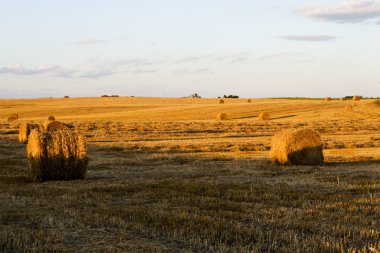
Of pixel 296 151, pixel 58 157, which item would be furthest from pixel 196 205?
pixel 296 151

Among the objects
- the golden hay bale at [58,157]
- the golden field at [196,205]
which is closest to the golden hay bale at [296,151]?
the golden field at [196,205]

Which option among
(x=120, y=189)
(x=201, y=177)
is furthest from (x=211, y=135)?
(x=120, y=189)

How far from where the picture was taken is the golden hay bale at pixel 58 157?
14.9m

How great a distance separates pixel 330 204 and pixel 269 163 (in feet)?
28.6

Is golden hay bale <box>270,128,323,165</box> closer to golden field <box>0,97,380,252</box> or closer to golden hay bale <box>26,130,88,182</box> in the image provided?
golden field <box>0,97,380,252</box>

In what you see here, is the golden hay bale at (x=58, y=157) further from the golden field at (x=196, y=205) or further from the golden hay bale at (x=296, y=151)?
the golden hay bale at (x=296, y=151)

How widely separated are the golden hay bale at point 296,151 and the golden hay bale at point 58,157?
6692 millimetres

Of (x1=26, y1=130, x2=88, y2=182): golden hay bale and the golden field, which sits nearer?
the golden field

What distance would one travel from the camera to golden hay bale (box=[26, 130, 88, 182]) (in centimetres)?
1492

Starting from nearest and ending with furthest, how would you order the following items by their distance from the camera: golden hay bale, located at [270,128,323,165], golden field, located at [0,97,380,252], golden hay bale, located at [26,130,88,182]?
golden field, located at [0,97,380,252] < golden hay bale, located at [26,130,88,182] < golden hay bale, located at [270,128,323,165]

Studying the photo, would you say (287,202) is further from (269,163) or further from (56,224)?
(269,163)

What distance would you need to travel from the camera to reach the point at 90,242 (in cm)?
722

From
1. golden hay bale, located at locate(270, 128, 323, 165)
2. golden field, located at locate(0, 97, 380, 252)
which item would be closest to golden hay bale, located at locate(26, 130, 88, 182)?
golden field, located at locate(0, 97, 380, 252)

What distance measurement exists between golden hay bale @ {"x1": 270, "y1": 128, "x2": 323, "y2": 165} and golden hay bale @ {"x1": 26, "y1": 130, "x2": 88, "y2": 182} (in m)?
6.69
